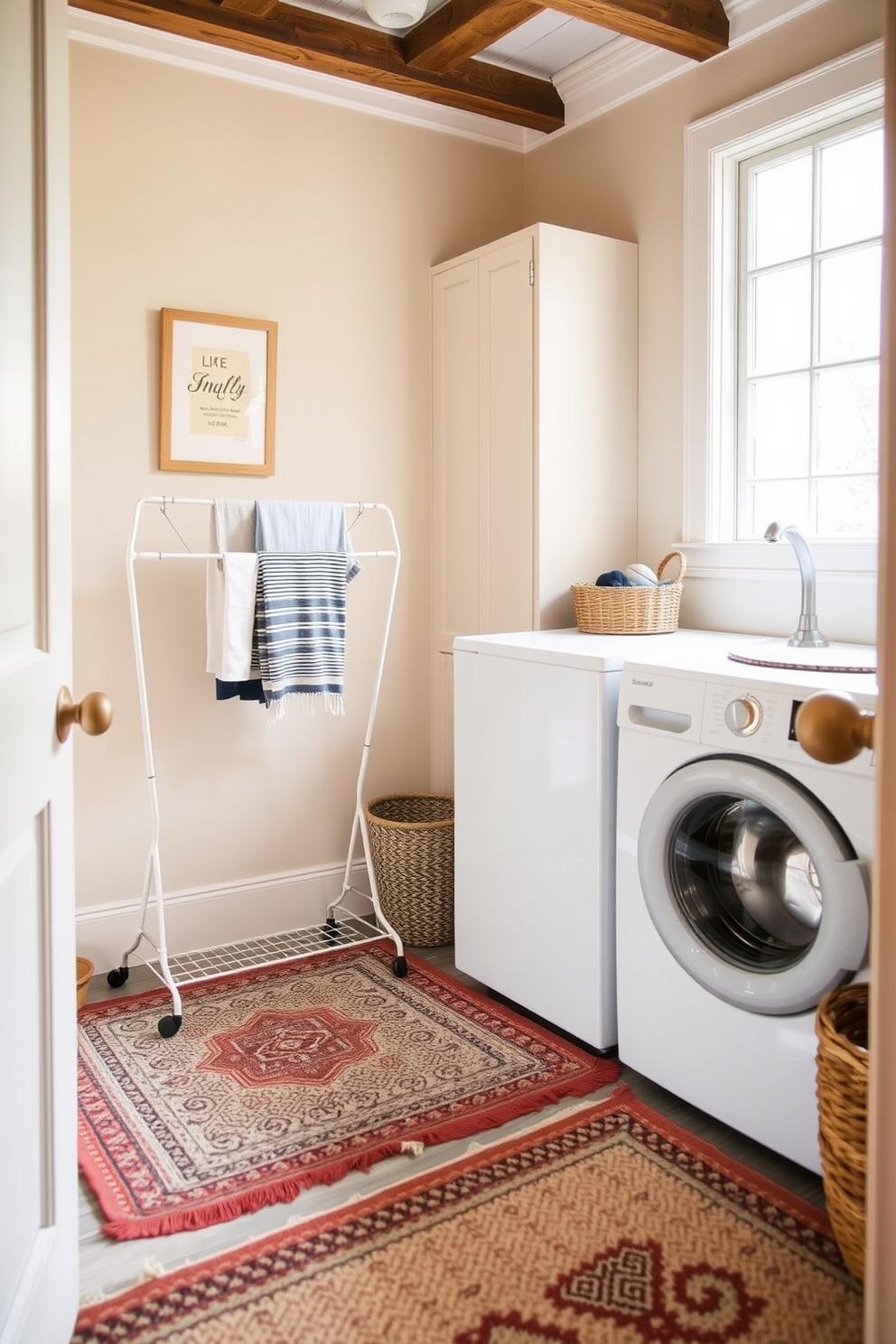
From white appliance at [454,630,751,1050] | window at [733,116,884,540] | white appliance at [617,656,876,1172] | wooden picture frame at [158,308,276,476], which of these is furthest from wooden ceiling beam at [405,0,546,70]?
white appliance at [617,656,876,1172]

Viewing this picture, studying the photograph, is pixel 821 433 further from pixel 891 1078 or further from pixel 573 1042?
pixel 891 1078

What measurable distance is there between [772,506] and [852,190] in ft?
2.53

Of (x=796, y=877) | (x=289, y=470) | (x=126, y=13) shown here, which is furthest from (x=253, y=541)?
(x=796, y=877)

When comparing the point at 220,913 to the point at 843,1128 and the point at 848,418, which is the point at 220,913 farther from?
the point at 848,418

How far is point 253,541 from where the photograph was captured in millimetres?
2666

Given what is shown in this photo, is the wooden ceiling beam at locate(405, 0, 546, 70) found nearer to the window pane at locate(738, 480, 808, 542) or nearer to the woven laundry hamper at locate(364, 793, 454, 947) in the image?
the window pane at locate(738, 480, 808, 542)

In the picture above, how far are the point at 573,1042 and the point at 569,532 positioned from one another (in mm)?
1353

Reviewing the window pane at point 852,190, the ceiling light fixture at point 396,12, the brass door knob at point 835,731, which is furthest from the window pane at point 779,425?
the brass door knob at point 835,731

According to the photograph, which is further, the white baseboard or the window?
the white baseboard

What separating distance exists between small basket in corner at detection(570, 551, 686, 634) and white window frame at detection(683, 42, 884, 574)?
17 centimetres

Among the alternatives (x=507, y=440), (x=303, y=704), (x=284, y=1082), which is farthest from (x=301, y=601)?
(x=284, y=1082)

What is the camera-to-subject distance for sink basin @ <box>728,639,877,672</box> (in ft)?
6.71

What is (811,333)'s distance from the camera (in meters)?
2.67

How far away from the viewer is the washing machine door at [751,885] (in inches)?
67.4
